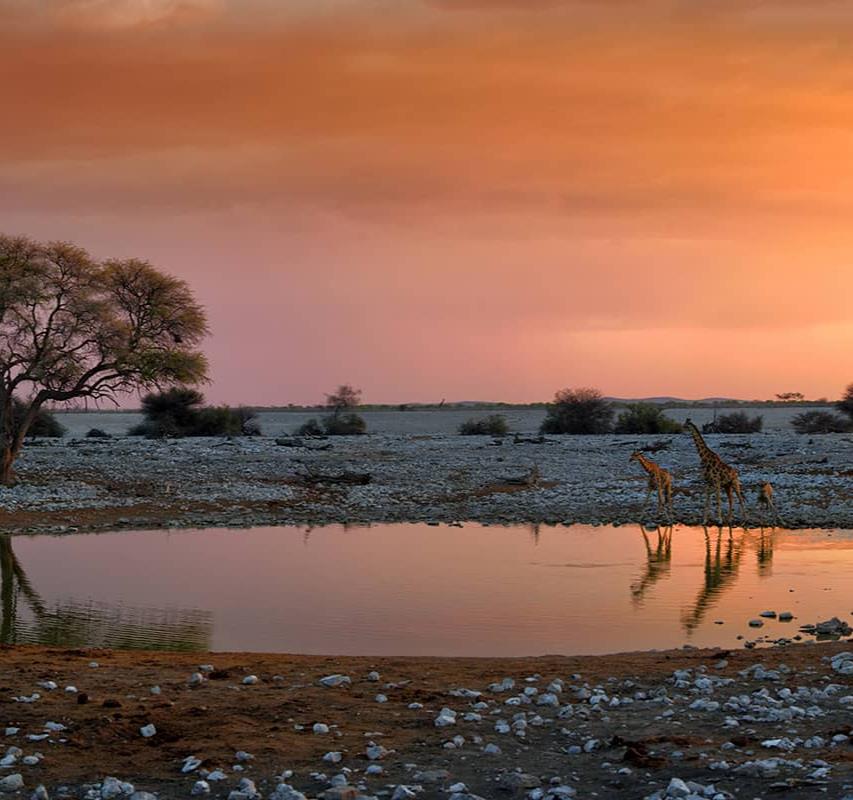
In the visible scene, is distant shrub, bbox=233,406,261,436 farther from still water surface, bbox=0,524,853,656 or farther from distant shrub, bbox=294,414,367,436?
still water surface, bbox=0,524,853,656

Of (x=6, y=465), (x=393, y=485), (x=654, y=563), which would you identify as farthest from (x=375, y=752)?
(x=6, y=465)

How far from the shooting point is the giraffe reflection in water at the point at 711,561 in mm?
17062

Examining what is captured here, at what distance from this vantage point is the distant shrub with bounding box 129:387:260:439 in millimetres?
63125

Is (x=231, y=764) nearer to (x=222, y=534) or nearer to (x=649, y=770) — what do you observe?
(x=649, y=770)

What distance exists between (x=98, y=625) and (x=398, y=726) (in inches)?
315

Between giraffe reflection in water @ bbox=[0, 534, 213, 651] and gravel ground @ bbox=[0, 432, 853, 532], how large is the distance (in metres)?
9.89

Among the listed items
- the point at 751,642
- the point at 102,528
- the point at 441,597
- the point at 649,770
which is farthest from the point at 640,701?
the point at 102,528

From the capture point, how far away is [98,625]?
1590cm

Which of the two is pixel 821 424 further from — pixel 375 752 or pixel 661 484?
pixel 375 752

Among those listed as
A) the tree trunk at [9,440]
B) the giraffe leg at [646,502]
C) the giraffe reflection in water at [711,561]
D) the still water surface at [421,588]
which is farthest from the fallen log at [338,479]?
the giraffe reflection in water at [711,561]

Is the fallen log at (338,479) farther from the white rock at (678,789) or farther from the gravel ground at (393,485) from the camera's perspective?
the white rock at (678,789)

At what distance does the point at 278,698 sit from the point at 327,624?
18.2ft

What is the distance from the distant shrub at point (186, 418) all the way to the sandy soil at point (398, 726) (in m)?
51.6

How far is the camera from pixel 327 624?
51.4ft
